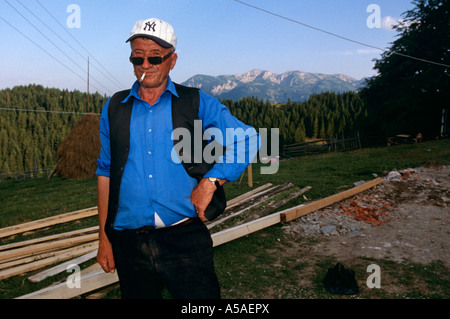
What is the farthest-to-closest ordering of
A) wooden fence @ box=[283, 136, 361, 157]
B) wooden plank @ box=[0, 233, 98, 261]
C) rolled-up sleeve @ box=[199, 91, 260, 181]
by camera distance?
wooden fence @ box=[283, 136, 361, 157], wooden plank @ box=[0, 233, 98, 261], rolled-up sleeve @ box=[199, 91, 260, 181]

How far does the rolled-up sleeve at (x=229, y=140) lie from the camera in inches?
70.0

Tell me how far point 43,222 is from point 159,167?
A: 747 cm

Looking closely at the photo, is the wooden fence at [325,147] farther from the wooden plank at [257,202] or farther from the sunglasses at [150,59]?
the sunglasses at [150,59]

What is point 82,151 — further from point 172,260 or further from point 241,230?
point 172,260

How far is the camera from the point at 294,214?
7086mm

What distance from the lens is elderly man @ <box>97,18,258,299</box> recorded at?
187 centimetres

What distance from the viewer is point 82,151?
21891 mm

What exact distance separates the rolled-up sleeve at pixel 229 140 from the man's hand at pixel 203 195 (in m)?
0.06

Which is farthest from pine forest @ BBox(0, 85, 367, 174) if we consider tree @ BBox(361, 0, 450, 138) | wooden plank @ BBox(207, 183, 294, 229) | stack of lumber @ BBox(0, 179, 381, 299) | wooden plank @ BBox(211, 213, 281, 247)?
wooden plank @ BBox(211, 213, 281, 247)

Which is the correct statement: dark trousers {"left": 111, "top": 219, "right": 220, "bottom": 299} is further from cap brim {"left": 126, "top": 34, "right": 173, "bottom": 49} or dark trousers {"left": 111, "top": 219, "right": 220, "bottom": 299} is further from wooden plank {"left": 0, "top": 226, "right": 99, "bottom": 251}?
wooden plank {"left": 0, "top": 226, "right": 99, "bottom": 251}

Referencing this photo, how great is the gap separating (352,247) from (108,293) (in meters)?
4.21

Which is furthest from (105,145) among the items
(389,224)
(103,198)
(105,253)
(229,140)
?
(389,224)
